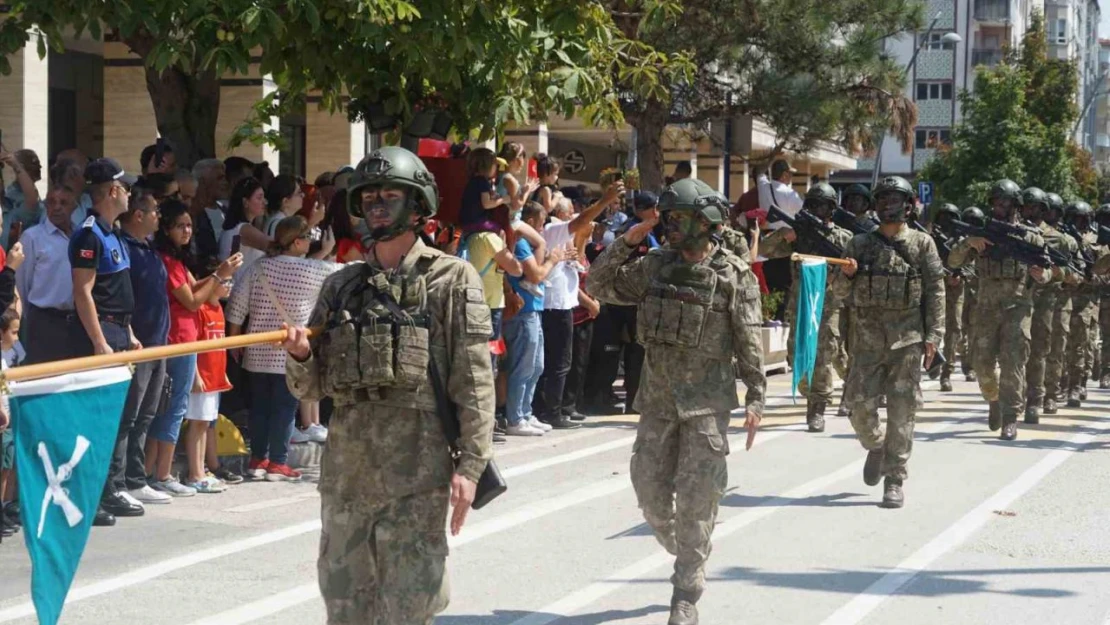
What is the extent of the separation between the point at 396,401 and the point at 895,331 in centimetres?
600

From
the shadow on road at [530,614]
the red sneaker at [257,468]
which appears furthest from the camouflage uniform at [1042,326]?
the shadow on road at [530,614]

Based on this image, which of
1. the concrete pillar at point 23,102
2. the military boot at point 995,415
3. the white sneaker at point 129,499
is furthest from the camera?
the concrete pillar at point 23,102

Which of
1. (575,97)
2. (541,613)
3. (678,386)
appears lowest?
(541,613)

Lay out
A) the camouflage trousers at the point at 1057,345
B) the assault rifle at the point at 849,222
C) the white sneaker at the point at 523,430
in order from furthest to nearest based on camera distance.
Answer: the camouflage trousers at the point at 1057,345, the assault rifle at the point at 849,222, the white sneaker at the point at 523,430

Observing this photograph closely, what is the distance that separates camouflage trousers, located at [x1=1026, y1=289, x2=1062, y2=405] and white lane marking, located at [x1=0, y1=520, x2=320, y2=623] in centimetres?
894

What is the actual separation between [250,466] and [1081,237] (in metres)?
10.9

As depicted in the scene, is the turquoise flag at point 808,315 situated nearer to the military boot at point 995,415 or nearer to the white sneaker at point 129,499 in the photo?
the military boot at point 995,415

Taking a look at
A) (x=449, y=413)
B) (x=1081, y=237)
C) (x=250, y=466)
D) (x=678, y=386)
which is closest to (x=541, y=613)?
(x=678, y=386)

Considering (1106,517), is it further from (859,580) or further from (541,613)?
(541,613)

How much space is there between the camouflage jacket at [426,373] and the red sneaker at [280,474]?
5565 millimetres

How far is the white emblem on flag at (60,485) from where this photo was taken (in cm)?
491

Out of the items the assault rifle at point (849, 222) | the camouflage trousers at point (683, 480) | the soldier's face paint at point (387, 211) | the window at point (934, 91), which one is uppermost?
the window at point (934, 91)

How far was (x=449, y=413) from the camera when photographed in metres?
5.39

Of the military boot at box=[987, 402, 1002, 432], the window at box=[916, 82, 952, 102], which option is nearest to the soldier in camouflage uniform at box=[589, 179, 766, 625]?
the military boot at box=[987, 402, 1002, 432]
